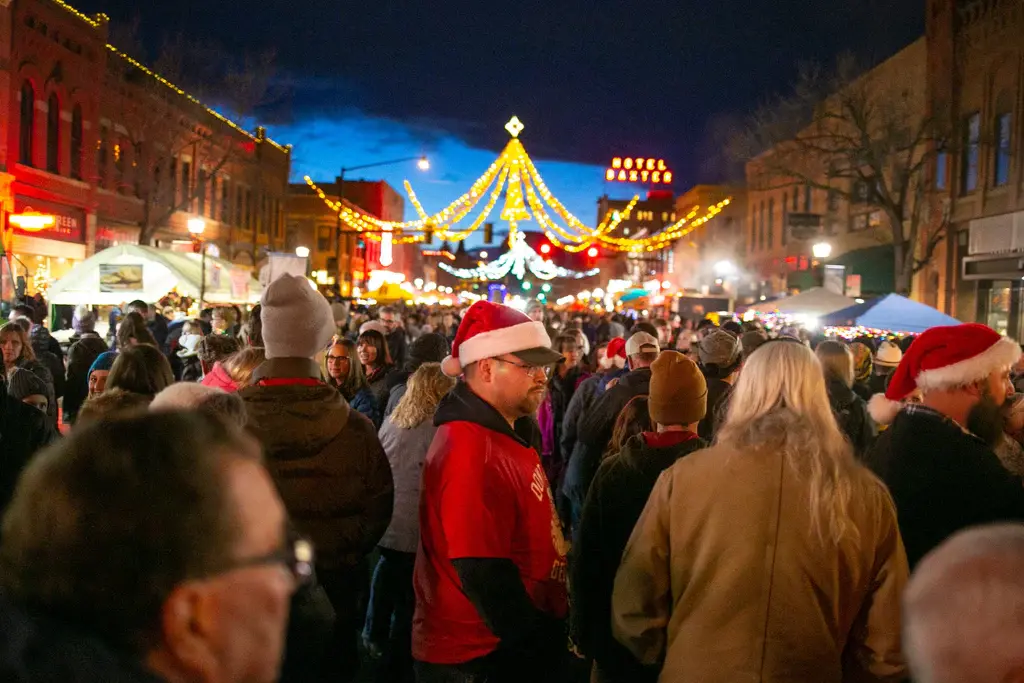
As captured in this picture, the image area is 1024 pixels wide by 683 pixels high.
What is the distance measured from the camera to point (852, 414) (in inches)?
277

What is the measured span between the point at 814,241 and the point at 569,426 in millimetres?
32772

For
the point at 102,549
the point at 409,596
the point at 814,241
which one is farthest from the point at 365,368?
the point at 814,241

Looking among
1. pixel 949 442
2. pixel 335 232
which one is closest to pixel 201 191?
pixel 335 232

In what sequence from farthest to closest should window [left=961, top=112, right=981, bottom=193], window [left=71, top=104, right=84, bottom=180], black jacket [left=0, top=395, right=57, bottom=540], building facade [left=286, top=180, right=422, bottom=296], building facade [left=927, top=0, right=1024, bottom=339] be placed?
1. building facade [left=286, top=180, right=422, bottom=296]
2. window [left=71, top=104, right=84, bottom=180]
3. window [left=961, top=112, right=981, bottom=193]
4. building facade [left=927, top=0, right=1024, bottom=339]
5. black jacket [left=0, top=395, right=57, bottom=540]

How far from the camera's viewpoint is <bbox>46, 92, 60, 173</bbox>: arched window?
27547 mm

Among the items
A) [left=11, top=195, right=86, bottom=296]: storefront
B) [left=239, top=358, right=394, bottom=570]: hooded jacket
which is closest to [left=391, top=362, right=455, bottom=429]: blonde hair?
[left=239, top=358, right=394, bottom=570]: hooded jacket

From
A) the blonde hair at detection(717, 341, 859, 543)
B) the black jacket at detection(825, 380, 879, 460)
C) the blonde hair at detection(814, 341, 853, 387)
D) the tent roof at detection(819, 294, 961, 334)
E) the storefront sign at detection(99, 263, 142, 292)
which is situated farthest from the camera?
the storefront sign at detection(99, 263, 142, 292)

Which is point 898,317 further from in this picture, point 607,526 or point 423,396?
point 607,526

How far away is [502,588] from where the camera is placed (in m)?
Answer: 3.08

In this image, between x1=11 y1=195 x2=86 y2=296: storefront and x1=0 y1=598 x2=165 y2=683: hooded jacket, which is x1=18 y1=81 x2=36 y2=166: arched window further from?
x1=0 y1=598 x2=165 y2=683: hooded jacket

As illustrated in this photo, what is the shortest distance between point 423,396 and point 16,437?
2262 mm

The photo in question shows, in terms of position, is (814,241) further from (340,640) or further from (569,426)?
(340,640)

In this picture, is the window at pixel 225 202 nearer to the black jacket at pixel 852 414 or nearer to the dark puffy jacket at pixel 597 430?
the dark puffy jacket at pixel 597 430

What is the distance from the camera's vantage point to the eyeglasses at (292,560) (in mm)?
1348
